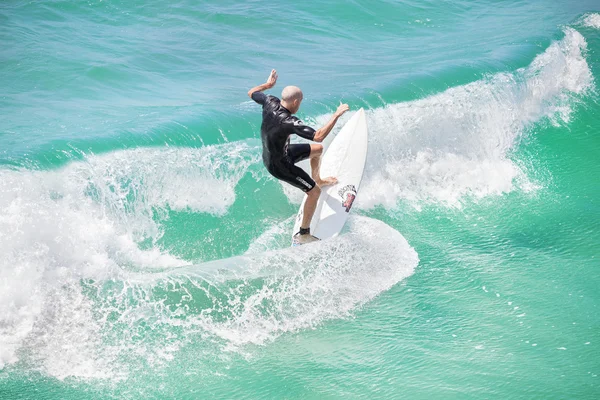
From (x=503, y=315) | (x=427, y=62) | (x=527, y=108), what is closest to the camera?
(x=503, y=315)

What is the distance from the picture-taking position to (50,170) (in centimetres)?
780

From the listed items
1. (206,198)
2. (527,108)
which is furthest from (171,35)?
(527,108)

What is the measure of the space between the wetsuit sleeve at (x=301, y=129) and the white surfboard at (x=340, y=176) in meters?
1.45

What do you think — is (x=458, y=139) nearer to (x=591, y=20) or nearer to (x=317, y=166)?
(x=317, y=166)

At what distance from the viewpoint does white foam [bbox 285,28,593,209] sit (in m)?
9.03

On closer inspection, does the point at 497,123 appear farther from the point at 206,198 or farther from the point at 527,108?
the point at 206,198

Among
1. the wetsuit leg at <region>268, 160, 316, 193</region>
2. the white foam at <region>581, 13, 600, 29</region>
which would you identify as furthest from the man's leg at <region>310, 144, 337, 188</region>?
the white foam at <region>581, 13, 600, 29</region>

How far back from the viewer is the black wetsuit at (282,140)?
650cm

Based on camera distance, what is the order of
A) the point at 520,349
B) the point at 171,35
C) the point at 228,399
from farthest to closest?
the point at 171,35, the point at 520,349, the point at 228,399

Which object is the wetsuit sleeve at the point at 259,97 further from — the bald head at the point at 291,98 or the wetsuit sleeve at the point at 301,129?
the wetsuit sleeve at the point at 301,129

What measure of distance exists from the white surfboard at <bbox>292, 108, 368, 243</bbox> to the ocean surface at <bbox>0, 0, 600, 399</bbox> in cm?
27

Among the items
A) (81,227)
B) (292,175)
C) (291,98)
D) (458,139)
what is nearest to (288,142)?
(292,175)

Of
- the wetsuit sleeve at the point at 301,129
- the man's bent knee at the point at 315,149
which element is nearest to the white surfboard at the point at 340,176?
the man's bent knee at the point at 315,149

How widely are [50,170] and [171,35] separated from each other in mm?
6403
